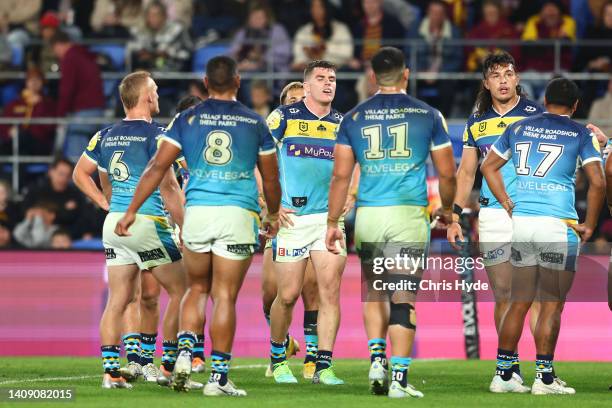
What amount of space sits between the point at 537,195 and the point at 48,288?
7384 mm

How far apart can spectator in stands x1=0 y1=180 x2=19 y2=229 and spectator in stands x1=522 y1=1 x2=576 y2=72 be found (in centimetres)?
774

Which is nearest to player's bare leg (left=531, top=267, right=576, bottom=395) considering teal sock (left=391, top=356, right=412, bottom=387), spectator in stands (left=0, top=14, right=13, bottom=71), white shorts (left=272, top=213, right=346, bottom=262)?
teal sock (left=391, top=356, right=412, bottom=387)

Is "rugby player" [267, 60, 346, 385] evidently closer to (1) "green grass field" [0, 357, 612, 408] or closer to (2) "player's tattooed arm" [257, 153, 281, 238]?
(1) "green grass field" [0, 357, 612, 408]

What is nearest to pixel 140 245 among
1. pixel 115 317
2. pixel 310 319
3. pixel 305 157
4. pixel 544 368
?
pixel 115 317

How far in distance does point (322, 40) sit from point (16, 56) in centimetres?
508

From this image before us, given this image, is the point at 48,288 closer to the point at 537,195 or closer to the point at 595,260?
the point at 595,260

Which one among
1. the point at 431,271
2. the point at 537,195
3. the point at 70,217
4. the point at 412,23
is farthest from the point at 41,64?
the point at 537,195

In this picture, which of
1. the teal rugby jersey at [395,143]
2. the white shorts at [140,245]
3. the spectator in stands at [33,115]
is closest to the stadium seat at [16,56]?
the spectator in stands at [33,115]

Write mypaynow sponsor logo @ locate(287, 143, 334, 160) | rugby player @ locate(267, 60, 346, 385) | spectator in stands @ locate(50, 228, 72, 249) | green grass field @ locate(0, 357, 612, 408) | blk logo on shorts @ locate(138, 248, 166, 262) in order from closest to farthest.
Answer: green grass field @ locate(0, 357, 612, 408) → blk logo on shorts @ locate(138, 248, 166, 262) → rugby player @ locate(267, 60, 346, 385) → mypaynow sponsor logo @ locate(287, 143, 334, 160) → spectator in stands @ locate(50, 228, 72, 249)

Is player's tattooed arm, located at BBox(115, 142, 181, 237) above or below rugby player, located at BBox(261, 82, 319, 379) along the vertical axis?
above

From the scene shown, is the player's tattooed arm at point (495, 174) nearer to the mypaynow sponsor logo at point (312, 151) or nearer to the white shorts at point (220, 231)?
the mypaynow sponsor logo at point (312, 151)

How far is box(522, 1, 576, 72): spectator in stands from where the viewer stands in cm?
1984

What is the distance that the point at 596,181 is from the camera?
10156mm

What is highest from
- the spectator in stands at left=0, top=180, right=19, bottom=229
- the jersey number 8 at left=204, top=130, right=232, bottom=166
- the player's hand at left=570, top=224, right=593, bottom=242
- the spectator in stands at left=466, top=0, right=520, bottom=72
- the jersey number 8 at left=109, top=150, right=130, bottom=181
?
the spectator in stands at left=466, top=0, right=520, bottom=72
